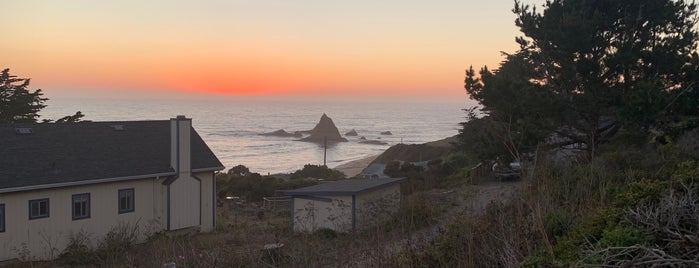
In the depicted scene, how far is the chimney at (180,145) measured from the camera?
812 inches

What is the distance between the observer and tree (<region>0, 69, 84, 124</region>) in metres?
32.2

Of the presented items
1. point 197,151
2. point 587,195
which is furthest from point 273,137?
point 587,195

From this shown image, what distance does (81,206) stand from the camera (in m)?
18.1

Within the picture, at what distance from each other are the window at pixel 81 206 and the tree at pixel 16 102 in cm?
1613

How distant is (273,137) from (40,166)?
314ft

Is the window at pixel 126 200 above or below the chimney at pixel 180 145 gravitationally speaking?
below

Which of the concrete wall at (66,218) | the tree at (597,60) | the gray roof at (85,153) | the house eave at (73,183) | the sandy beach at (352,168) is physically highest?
the tree at (597,60)

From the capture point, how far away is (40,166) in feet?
58.2

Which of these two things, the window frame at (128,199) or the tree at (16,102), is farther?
the tree at (16,102)

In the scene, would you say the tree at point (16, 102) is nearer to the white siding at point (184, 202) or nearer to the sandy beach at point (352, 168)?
the white siding at point (184, 202)

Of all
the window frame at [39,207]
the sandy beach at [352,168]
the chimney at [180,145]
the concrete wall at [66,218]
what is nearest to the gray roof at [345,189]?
the chimney at [180,145]

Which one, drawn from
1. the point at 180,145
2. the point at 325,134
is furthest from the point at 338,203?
the point at 325,134

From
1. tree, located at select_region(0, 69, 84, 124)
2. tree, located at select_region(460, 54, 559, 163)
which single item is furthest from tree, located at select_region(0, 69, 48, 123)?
tree, located at select_region(460, 54, 559, 163)

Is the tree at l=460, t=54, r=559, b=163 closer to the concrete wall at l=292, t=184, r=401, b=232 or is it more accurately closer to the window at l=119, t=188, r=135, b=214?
the concrete wall at l=292, t=184, r=401, b=232
